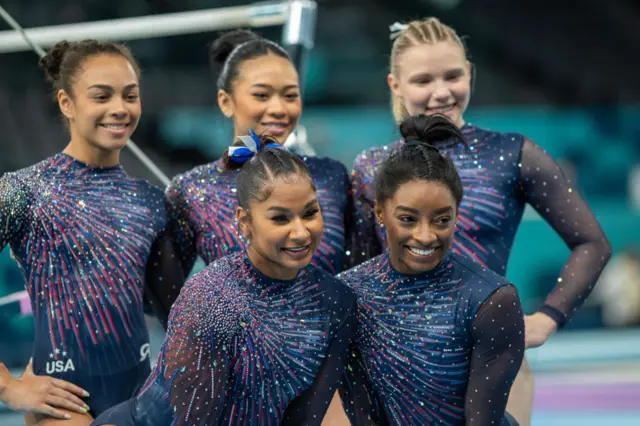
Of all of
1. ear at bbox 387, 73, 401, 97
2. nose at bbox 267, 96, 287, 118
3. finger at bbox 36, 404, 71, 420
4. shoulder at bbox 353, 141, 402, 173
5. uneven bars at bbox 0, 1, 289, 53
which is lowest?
finger at bbox 36, 404, 71, 420

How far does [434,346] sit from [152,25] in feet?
4.41

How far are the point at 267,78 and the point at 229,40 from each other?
0.96 ft

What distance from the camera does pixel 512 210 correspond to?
2.00 meters

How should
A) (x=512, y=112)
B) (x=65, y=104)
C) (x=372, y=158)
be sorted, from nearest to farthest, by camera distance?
(x=65, y=104), (x=372, y=158), (x=512, y=112)

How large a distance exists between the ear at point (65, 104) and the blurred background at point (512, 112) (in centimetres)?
110

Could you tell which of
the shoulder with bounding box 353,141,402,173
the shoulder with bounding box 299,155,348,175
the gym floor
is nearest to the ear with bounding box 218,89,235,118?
the shoulder with bounding box 299,155,348,175

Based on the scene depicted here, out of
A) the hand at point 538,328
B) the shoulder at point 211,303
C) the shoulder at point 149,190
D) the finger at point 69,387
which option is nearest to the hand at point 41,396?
the finger at point 69,387

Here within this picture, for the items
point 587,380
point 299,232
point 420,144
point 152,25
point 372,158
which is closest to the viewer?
point 299,232

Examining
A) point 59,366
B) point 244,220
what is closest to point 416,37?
point 244,220

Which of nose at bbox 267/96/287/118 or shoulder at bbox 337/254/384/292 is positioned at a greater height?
nose at bbox 267/96/287/118

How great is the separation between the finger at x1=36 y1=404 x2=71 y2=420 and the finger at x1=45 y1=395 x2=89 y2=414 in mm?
12

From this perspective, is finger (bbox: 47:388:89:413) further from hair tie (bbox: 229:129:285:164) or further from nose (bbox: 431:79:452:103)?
nose (bbox: 431:79:452:103)

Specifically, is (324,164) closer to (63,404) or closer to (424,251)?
(424,251)

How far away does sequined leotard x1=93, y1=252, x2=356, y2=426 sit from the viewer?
5.30 feet
